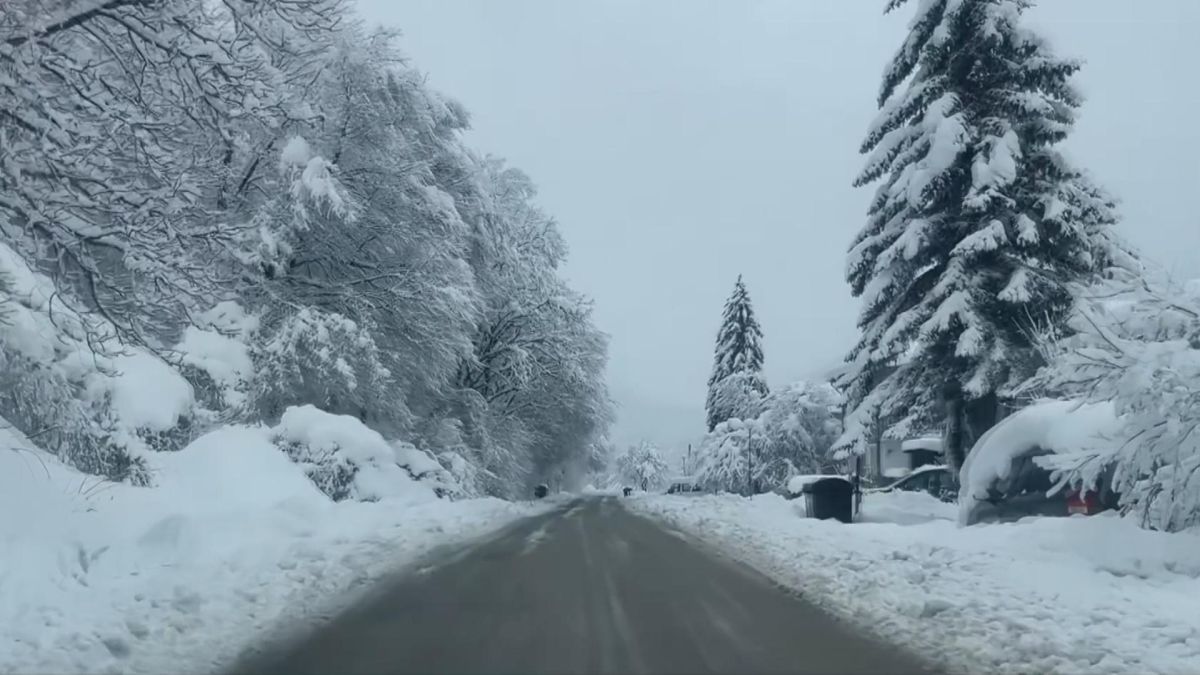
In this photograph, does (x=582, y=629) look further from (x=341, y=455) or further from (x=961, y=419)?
(x=961, y=419)

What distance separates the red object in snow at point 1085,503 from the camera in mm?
14723

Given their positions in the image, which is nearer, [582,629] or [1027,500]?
[582,629]

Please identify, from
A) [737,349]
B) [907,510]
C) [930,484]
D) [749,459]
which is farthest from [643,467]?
[907,510]

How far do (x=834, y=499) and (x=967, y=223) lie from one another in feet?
22.7

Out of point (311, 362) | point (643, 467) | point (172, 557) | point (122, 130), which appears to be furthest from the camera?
point (643, 467)

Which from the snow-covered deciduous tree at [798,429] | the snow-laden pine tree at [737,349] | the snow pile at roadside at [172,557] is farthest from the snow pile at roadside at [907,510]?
the snow-laden pine tree at [737,349]

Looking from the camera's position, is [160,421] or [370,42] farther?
[370,42]

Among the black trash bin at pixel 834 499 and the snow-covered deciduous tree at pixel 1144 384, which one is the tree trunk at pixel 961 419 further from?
the snow-covered deciduous tree at pixel 1144 384

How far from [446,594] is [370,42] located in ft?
55.7

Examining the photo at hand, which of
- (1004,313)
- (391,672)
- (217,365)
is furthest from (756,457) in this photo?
(391,672)

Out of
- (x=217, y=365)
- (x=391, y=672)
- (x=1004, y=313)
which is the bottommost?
(x=391, y=672)

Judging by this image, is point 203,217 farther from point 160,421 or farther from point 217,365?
point 217,365

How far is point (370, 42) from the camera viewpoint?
81.4 ft

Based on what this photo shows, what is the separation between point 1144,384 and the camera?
459 inches
